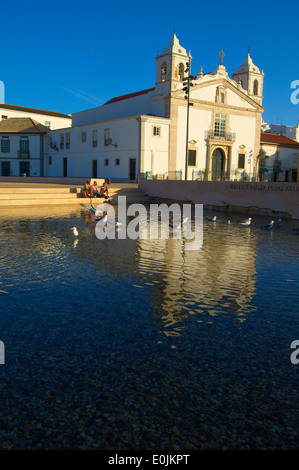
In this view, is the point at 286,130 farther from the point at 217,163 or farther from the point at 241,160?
the point at 217,163

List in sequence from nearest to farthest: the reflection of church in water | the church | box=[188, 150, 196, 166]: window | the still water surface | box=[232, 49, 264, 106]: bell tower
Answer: the still water surface
the reflection of church in water
the church
box=[188, 150, 196, 166]: window
box=[232, 49, 264, 106]: bell tower

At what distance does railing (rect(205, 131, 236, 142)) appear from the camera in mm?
40672

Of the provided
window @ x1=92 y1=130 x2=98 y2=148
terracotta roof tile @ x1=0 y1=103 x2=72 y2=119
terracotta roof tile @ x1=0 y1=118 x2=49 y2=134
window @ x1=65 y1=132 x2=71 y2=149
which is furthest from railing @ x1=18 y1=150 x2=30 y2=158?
terracotta roof tile @ x1=0 y1=103 x2=72 y2=119

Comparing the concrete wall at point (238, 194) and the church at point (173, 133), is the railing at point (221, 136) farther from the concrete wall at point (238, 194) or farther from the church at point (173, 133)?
the concrete wall at point (238, 194)

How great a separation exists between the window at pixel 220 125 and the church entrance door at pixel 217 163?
1656 millimetres

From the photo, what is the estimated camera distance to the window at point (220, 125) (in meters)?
41.3

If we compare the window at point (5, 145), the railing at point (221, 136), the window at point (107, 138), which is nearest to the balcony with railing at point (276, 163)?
the railing at point (221, 136)

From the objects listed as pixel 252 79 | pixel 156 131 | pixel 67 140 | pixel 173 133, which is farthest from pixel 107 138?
pixel 252 79

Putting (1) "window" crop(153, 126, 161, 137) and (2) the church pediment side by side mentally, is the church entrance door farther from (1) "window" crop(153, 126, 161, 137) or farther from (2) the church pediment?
(1) "window" crop(153, 126, 161, 137)

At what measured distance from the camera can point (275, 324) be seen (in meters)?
5.02

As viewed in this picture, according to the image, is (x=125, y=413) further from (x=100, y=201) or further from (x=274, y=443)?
(x=100, y=201)

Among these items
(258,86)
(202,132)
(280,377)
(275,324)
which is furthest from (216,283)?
(258,86)

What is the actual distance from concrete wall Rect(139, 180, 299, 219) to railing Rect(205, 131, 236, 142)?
55.2 feet

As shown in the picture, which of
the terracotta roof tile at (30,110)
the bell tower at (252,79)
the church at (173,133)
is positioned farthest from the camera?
the terracotta roof tile at (30,110)
